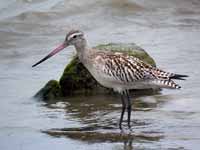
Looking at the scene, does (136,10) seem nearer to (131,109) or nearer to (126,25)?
(126,25)

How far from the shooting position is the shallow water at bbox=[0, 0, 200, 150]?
1047cm

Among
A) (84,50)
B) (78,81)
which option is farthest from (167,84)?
(78,81)

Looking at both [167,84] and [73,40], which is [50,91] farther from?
[167,84]

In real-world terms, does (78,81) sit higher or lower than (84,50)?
lower

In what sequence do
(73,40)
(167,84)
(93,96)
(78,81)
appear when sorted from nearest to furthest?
(167,84), (73,40), (93,96), (78,81)

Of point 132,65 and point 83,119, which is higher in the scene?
point 132,65

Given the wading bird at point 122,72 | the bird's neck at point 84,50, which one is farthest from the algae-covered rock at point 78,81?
the wading bird at point 122,72

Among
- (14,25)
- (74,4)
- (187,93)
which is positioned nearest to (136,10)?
(74,4)

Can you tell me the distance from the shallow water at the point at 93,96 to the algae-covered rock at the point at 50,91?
0.60 ft

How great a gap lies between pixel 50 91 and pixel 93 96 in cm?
75

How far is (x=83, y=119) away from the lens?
1166 cm

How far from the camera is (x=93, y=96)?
1317cm

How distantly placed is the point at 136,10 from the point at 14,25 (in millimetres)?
3580

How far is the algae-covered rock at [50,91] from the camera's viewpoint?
43.1ft
